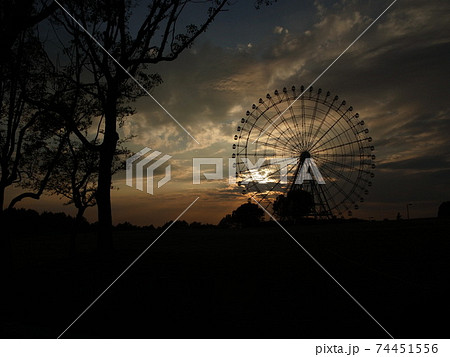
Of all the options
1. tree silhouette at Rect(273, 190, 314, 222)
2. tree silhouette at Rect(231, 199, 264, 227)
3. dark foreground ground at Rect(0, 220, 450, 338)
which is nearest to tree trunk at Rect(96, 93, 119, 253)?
dark foreground ground at Rect(0, 220, 450, 338)

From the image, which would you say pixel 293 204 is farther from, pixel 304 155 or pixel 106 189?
pixel 106 189

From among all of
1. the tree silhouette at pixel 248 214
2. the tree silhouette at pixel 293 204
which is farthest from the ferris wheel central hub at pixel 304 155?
the tree silhouette at pixel 248 214

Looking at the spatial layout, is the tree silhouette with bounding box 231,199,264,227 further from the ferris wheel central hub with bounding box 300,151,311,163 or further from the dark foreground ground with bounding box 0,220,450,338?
the dark foreground ground with bounding box 0,220,450,338

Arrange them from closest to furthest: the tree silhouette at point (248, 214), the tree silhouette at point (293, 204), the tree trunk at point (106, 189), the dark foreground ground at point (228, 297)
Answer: the dark foreground ground at point (228, 297) → the tree trunk at point (106, 189) → the tree silhouette at point (293, 204) → the tree silhouette at point (248, 214)

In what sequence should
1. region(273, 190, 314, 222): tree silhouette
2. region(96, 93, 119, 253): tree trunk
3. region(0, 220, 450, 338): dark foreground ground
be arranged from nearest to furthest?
region(0, 220, 450, 338): dark foreground ground → region(96, 93, 119, 253): tree trunk → region(273, 190, 314, 222): tree silhouette

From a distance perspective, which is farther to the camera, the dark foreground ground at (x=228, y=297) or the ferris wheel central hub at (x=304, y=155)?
the ferris wheel central hub at (x=304, y=155)

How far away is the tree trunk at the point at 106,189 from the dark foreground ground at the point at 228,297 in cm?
76

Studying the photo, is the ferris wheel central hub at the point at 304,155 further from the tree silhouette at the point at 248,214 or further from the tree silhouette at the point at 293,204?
the tree silhouette at the point at 248,214

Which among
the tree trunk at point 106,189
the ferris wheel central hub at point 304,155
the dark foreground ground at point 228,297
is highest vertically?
the ferris wheel central hub at point 304,155

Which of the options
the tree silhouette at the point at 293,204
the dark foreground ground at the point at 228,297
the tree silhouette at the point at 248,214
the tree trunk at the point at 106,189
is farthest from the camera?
the tree silhouette at the point at 248,214

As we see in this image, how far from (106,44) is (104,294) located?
38.4 ft

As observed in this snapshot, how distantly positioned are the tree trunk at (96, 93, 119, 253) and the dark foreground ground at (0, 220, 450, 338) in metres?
0.76

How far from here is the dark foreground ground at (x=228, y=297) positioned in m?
8.02

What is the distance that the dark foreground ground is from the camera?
26.3 ft
